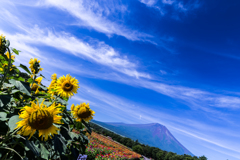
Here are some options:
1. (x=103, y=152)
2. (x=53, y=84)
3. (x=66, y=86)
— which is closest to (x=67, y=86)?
(x=66, y=86)

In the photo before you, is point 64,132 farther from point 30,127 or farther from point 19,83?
point 19,83

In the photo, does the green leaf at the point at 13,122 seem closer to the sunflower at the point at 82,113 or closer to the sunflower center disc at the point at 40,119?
the sunflower center disc at the point at 40,119

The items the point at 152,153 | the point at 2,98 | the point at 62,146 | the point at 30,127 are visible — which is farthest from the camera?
the point at 152,153

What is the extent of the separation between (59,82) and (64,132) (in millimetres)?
1173

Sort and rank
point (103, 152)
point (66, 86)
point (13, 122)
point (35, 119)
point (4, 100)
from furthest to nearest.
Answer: point (103, 152) < point (66, 86) < point (35, 119) < point (13, 122) < point (4, 100)

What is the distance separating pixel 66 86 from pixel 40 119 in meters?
1.51

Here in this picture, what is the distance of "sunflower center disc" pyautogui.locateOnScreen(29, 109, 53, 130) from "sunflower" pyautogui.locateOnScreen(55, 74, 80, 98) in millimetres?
1336

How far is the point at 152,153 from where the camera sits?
4219 centimetres

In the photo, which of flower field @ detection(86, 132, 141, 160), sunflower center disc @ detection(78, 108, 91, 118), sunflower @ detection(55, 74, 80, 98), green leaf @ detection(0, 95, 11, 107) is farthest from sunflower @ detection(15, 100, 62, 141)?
flower field @ detection(86, 132, 141, 160)

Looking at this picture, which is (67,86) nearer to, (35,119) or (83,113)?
(83,113)

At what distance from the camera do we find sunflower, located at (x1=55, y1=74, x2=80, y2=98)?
293 centimetres

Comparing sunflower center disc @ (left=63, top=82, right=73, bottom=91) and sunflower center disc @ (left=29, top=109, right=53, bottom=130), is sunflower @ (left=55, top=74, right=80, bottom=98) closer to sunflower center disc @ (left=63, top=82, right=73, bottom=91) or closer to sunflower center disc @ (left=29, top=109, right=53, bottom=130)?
sunflower center disc @ (left=63, top=82, right=73, bottom=91)

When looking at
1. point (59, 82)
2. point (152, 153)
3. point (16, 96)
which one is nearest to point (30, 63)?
point (59, 82)

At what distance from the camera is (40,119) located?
5.13 feet
